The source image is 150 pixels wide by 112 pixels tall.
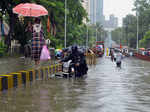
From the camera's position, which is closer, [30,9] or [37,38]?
[37,38]

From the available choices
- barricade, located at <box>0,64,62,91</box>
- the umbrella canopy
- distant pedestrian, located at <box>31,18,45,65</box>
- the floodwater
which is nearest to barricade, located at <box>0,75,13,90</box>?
barricade, located at <box>0,64,62,91</box>

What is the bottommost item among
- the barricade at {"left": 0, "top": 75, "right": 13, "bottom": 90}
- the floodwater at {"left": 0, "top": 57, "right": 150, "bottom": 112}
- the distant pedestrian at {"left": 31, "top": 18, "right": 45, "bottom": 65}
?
the floodwater at {"left": 0, "top": 57, "right": 150, "bottom": 112}

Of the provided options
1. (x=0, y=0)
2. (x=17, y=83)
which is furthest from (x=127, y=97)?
(x=0, y=0)

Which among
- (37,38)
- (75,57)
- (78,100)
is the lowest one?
(78,100)

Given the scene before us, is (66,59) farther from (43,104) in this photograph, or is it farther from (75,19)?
(75,19)

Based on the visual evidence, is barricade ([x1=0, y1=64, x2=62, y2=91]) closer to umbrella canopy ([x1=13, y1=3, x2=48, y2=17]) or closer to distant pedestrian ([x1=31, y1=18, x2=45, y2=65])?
distant pedestrian ([x1=31, y1=18, x2=45, y2=65])

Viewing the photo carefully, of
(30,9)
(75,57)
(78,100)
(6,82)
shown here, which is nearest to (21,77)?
(6,82)

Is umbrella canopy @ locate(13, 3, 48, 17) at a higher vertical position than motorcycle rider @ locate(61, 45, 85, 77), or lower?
higher

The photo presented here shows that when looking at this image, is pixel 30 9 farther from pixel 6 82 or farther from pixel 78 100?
pixel 78 100

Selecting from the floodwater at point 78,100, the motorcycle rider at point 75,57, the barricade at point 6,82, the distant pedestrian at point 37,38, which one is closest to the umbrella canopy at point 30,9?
the distant pedestrian at point 37,38

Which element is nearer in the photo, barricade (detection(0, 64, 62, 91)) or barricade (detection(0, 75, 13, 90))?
barricade (detection(0, 75, 13, 90))

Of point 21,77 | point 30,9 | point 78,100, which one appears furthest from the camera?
point 30,9

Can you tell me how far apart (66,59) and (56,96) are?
215 inches

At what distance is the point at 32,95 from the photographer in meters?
9.16
